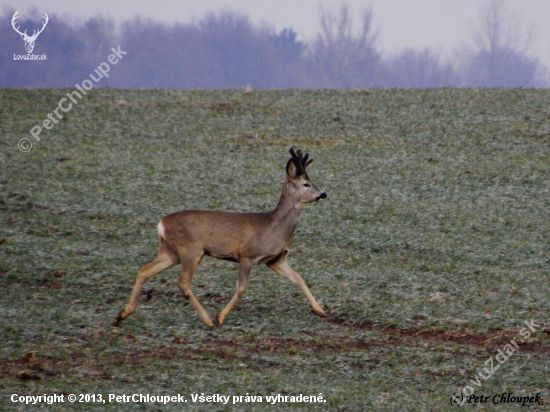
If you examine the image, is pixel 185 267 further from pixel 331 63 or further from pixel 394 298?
pixel 331 63

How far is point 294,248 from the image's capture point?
1209 cm

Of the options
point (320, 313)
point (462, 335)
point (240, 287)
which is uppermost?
point (240, 287)

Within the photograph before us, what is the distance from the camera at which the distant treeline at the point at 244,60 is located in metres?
76.2

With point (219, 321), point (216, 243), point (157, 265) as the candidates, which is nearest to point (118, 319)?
point (157, 265)

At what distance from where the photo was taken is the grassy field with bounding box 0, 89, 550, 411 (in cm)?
758

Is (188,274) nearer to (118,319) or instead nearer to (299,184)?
(118,319)

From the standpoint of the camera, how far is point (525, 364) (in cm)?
797

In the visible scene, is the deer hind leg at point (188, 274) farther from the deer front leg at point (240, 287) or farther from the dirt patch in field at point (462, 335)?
the dirt patch in field at point (462, 335)

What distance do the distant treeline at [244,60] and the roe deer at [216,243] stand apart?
63.2 meters

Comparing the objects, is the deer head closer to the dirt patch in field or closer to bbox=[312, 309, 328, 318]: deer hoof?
bbox=[312, 309, 328, 318]: deer hoof

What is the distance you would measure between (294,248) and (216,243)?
11.3 feet

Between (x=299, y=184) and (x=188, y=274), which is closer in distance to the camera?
(x=188, y=274)

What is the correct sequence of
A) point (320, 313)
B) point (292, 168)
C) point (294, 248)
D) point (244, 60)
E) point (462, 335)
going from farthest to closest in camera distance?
point (244, 60)
point (294, 248)
point (320, 313)
point (292, 168)
point (462, 335)

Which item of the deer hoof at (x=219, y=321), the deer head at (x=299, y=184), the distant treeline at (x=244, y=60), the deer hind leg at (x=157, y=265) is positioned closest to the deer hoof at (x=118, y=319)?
the deer hind leg at (x=157, y=265)
